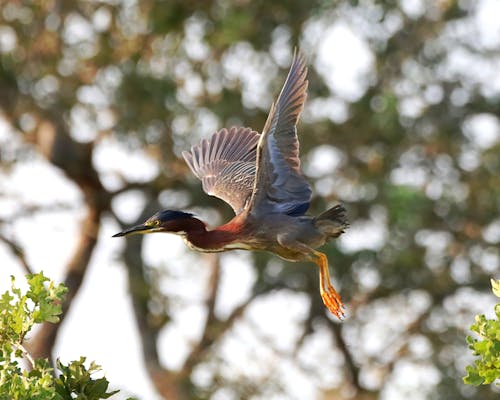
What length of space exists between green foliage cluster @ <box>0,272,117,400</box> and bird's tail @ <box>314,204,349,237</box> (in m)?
2.85

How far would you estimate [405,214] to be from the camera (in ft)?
55.5

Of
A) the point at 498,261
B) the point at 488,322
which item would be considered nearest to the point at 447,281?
the point at 498,261

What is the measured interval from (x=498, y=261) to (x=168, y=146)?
16.6ft

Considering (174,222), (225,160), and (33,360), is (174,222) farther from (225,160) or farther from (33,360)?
(33,360)

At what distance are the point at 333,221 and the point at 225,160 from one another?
191 centimetres

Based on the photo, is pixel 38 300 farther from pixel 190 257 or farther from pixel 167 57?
pixel 190 257

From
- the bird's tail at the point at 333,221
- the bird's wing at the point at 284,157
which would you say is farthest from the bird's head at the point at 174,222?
the bird's tail at the point at 333,221

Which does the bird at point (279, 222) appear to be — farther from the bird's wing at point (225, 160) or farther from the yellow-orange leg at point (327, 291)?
the bird's wing at point (225, 160)

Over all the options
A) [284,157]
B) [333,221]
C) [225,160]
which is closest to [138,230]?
[284,157]

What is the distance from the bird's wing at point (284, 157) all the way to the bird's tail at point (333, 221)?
0.63ft

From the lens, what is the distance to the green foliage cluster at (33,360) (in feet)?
14.3

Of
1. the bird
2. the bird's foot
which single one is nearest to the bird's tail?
the bird

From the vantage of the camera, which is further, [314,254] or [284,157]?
[314,254]

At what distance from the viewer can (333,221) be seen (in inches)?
288
